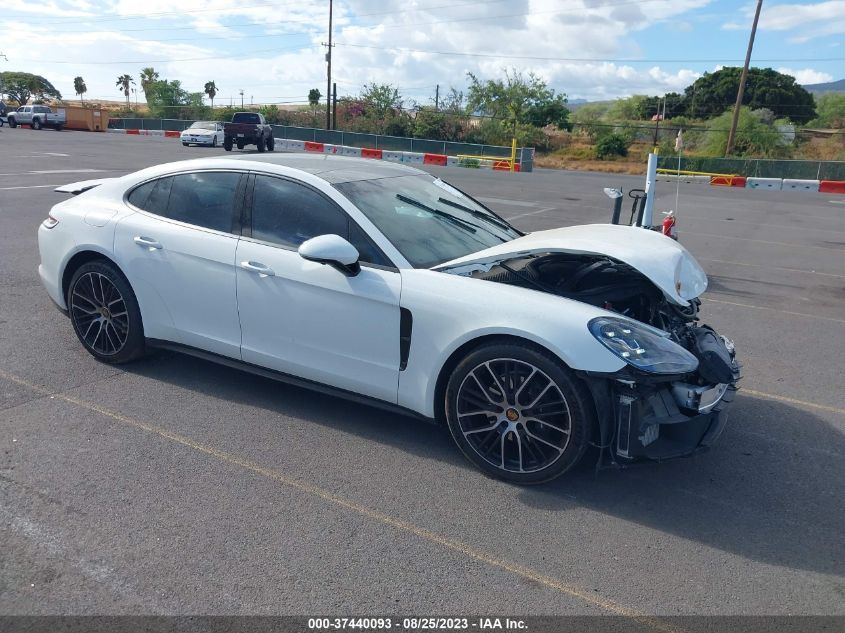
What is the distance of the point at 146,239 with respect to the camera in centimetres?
490

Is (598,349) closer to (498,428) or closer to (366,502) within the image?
(498,428)

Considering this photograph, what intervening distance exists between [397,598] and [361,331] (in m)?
1.61

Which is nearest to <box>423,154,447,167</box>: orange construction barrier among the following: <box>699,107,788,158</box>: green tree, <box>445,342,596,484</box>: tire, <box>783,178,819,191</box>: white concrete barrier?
<box>783,178,819,191</box>: white concrete barrier

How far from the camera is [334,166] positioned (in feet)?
16.3

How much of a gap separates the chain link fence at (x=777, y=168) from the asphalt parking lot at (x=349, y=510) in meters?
31.5

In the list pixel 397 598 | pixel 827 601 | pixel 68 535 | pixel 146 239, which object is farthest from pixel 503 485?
pixel 146 239

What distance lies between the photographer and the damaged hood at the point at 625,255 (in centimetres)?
392

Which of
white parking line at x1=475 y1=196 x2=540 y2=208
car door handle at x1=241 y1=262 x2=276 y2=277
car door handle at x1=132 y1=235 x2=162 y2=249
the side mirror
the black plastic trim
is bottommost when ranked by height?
white parking line at x1=475 y1=196 x2=540 y2=208

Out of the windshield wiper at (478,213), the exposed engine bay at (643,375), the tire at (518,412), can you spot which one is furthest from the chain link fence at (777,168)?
the tire at (518,412)

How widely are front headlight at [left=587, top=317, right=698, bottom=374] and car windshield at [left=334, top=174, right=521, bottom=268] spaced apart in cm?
111

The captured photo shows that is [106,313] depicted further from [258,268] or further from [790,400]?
[790,400]

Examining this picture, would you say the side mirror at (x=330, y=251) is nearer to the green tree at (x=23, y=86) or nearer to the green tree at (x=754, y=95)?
the green tree at (x=754, y=95)

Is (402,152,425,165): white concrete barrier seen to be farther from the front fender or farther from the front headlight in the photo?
the front headlight

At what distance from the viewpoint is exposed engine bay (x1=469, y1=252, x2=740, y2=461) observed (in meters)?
3.52
